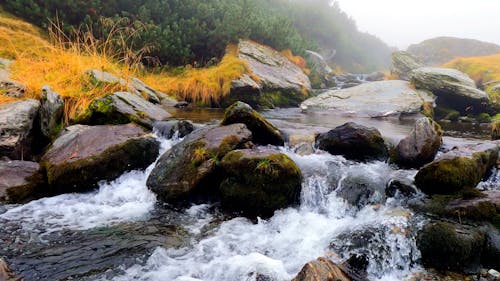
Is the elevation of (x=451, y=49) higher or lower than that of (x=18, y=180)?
higher

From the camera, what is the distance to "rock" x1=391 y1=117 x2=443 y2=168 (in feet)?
22.0

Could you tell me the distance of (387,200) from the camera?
18.8ft

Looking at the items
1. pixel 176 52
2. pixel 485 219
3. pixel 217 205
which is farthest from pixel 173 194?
pixel 176 52

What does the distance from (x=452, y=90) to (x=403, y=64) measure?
9.10 metres

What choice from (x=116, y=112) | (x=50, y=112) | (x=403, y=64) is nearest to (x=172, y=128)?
(x=116, y=112)

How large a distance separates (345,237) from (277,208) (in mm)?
1185

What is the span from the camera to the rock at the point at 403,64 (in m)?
23.7

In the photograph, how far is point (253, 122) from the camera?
7496 mm

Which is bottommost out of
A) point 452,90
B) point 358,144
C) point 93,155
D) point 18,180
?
point 18,180

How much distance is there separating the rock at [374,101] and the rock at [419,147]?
6828 millimetres

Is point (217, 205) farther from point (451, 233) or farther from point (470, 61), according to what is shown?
point (470, 61)

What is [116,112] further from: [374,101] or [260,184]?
[374,101]

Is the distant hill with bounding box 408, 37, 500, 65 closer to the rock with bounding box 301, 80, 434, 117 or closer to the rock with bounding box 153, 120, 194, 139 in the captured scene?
the rock with bounding box 301, 80, 434, 117

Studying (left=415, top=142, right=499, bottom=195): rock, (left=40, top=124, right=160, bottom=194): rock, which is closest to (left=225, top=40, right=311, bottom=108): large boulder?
(left=40, top=124, right=160, bottom=194): rock
